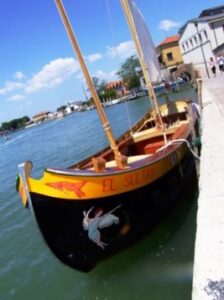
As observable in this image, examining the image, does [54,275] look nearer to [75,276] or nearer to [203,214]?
[75,276]

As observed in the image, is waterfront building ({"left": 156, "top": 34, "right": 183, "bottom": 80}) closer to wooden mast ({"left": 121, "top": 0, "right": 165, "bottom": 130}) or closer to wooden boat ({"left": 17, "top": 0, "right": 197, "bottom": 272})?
wooden mast ({"left": 121, "top": 0, "right": 165, "bottom": 130})

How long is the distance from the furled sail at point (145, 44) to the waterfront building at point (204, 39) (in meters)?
29.6

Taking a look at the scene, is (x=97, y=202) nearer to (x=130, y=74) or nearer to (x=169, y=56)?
(x=169, y=56)

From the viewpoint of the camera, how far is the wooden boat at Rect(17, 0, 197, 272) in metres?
7.59

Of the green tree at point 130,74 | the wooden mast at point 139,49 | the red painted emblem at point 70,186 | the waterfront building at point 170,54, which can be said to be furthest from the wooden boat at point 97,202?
the green tree at point 130,74

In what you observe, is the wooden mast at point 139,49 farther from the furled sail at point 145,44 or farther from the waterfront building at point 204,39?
the waterfront building at point 204,39

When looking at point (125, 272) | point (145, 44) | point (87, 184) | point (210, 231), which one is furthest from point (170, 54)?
point (210, 231)

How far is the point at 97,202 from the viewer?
8.01 m

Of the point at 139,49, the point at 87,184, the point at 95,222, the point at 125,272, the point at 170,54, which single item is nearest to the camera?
the point at 87,184

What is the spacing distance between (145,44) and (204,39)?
149 ft

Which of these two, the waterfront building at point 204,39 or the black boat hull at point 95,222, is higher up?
the waterfront building at point 204,39

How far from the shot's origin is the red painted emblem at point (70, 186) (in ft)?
24.6

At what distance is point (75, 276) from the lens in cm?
938

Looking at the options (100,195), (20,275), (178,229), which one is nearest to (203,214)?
(100,195)
